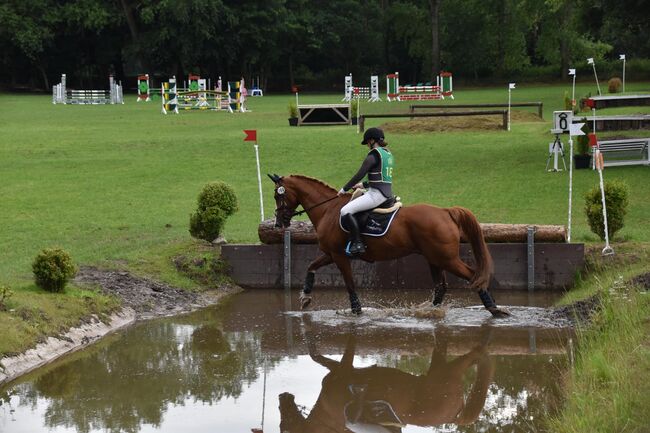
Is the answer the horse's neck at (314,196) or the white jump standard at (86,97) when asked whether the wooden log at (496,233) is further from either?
the white jump standard at (86,97)

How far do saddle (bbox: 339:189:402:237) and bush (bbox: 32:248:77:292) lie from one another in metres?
3.98

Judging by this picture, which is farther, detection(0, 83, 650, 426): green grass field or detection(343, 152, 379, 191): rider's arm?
detection(343, 152, 379, 191): rider's arm

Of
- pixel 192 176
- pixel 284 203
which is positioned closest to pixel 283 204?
pixel 284 203

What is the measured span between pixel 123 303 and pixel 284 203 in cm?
284

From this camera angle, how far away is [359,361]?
41.2ft

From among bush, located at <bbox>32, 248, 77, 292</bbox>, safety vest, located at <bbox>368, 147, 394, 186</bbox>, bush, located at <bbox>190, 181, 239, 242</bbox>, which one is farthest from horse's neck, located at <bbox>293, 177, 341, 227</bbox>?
bush, located at <bbox>32, 248, 77, 292</bbox>

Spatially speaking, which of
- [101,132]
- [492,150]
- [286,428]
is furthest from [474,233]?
[101,132]

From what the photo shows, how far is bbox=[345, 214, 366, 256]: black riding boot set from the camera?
47.1 ft

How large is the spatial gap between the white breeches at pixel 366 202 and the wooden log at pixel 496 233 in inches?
112

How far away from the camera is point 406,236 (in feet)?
46.9

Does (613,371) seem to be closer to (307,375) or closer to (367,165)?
(307,375)

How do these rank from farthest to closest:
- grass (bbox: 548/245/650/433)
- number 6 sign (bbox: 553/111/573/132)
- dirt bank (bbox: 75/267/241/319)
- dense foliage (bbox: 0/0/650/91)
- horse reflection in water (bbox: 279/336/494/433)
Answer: dense foliage (bbox: 0/0/650/91) → number 6 sign (bbox: 553/111/573/132) → dirt bank (bbox: 75/267/241/319) → horse reflection in water (bbox: 279/336/494/433) → grass (bbox: 548/245/650/433)

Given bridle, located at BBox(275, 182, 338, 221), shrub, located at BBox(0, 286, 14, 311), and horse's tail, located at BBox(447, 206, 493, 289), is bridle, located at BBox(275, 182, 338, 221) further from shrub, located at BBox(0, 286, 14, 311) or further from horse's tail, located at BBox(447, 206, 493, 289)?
shrub, located at BBox(0, 286, 14, 311)

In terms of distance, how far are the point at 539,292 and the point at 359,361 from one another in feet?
17.2
